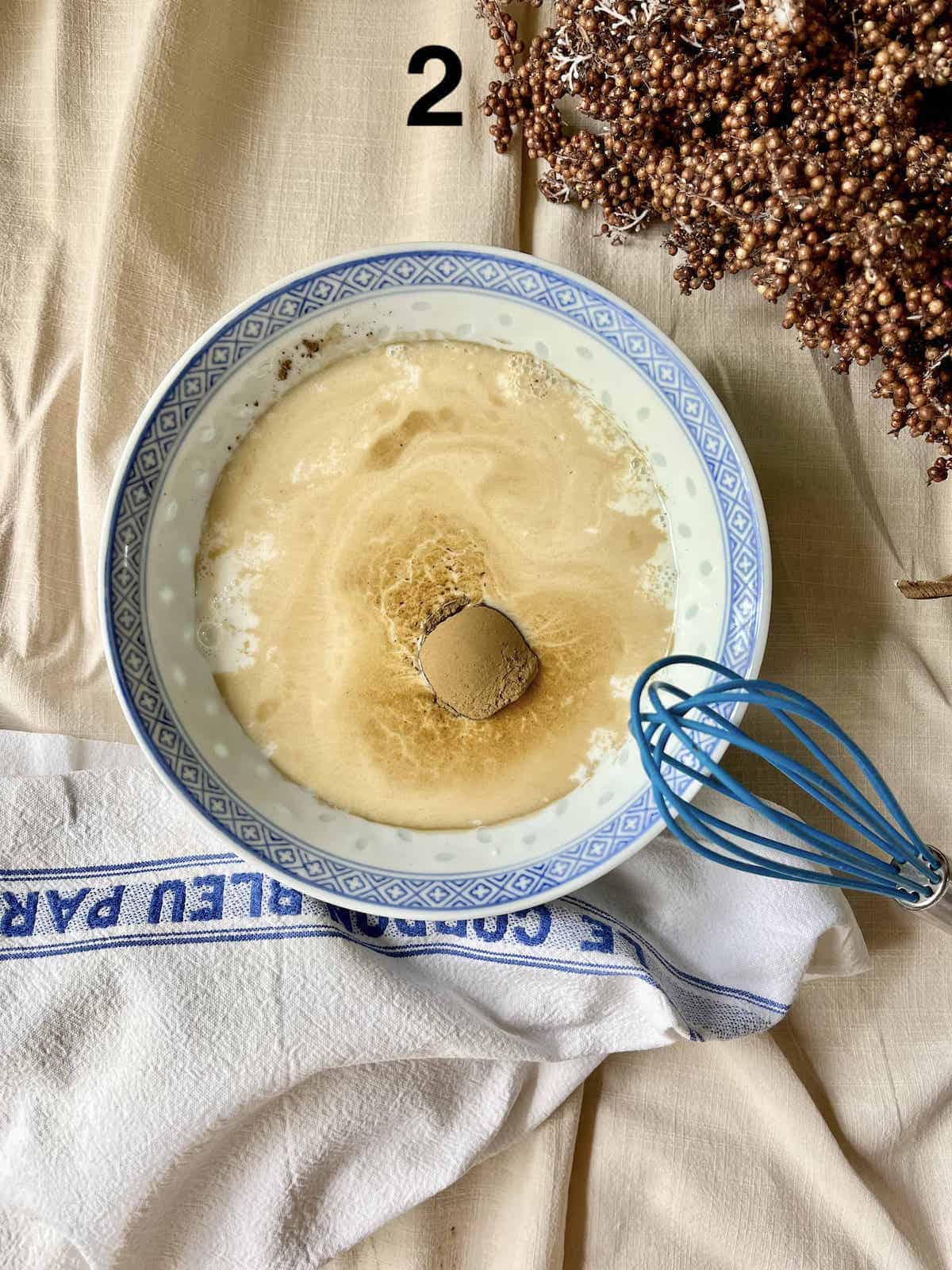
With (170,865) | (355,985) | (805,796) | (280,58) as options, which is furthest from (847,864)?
(280,58)

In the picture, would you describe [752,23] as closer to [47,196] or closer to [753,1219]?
[47,196]

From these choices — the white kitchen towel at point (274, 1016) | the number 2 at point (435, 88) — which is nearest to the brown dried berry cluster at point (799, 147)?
the number 2 at point (435, 88)

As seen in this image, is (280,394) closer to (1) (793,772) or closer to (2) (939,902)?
(1) (793,772)

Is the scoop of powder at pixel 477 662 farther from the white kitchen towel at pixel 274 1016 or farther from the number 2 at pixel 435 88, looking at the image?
the number 2 at pixel 435 88

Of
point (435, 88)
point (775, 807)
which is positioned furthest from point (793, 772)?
point (435, 88)

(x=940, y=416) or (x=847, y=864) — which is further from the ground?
(x=940, y=416)
